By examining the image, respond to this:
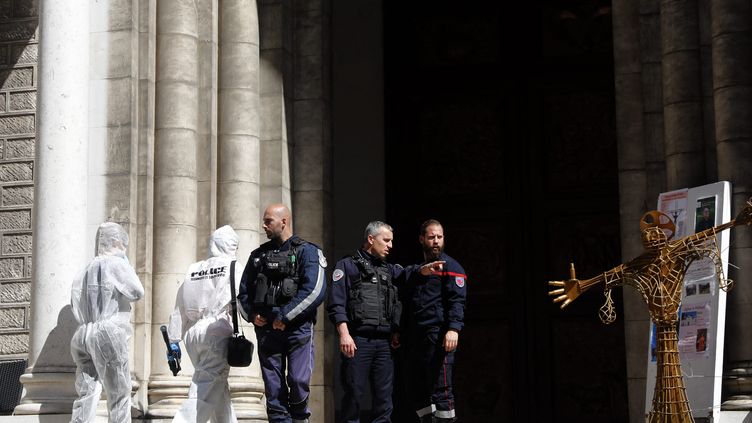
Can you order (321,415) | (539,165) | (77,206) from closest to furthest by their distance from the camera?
(77,206)
(321,415)
(539,165)

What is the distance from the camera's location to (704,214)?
39.6 ft

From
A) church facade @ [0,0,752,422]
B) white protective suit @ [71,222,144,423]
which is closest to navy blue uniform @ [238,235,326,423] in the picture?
white protective suit @ [71,222,144,423]

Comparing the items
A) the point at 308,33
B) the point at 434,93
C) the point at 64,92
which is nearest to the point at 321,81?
the point at 308,33

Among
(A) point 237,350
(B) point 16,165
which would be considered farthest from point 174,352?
(B) point 16,165

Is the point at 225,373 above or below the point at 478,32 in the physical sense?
below

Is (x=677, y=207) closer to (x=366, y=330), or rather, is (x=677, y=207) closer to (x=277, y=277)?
(x=366, y=330)

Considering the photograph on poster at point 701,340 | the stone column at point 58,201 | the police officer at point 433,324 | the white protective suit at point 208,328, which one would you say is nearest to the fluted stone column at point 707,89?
the photograph on poster at point 701,340

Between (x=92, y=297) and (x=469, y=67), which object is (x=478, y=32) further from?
(x=92, y=297)

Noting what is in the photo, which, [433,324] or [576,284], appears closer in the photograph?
[576,284]

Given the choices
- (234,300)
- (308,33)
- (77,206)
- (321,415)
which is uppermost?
(308,33)

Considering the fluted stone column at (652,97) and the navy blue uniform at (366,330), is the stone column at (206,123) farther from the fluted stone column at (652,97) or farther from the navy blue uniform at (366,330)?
the fluted stone column at (652,97)

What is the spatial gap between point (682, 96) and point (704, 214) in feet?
4.73

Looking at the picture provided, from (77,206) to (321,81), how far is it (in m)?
3.70

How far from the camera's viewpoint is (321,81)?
15344 millimetres
